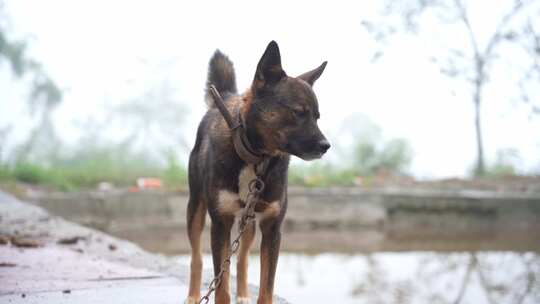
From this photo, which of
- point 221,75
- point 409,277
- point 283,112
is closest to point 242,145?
point 283,112

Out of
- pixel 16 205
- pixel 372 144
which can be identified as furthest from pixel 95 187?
pixel 372 144

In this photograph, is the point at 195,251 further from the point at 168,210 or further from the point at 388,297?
the point at 168,210

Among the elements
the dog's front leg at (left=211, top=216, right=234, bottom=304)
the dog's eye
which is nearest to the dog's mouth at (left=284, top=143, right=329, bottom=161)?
the dog's eye

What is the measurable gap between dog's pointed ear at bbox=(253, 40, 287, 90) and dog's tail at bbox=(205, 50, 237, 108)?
0.98 meters

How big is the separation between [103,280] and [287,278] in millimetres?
1656

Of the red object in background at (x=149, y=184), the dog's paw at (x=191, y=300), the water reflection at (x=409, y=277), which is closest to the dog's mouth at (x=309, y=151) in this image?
the dog's paw at (x=191, y=300)

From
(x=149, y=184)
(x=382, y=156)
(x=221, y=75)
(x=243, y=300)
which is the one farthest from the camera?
(x=382, y=156)

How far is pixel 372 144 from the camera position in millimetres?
11742

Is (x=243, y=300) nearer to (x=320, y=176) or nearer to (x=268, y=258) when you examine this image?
(x=268, y=258)

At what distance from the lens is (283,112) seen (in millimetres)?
2445

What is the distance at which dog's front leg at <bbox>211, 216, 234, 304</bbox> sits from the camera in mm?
2619

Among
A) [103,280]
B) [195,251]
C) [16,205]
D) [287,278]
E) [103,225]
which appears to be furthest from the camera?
[103,225]

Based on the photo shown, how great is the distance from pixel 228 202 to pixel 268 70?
2.07 feet

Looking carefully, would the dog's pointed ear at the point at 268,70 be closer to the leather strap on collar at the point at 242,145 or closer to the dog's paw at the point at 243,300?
the leather strap on collar at the point at 242,145
